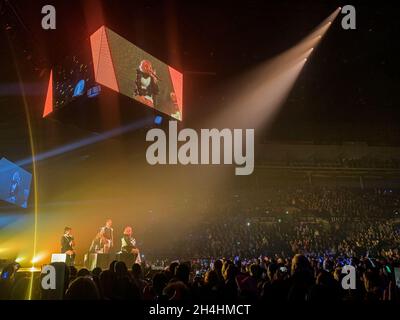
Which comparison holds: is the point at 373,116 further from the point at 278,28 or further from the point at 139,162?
the point at 139,162

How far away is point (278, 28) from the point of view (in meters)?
6.71

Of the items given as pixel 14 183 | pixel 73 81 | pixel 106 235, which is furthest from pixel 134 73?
pixel 14 183

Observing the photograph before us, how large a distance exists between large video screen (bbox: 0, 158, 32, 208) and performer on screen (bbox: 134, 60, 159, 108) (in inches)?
168

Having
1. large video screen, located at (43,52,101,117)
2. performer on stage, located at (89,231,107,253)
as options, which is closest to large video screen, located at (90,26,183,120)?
large video screen, located at (43,52,101,117)

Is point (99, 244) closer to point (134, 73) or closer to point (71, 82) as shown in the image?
point (71, 82)

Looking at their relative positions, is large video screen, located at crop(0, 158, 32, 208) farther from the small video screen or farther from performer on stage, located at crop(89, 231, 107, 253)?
the small video screen

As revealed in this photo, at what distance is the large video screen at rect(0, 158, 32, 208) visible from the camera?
872 cm

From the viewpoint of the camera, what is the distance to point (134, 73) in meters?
6.18

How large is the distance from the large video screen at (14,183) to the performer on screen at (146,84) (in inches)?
168

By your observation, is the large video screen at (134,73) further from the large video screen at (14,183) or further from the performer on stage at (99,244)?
the large video screen at (14,183)

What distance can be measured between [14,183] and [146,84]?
4.98 meters

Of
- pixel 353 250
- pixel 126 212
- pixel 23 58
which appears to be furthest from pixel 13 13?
pixel 353 250

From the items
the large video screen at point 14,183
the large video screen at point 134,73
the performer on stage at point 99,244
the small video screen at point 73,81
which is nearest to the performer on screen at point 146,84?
the large video screen at point 134,73
